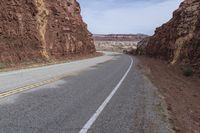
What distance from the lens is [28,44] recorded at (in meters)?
34.9

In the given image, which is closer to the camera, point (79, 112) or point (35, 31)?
point (79, 112)

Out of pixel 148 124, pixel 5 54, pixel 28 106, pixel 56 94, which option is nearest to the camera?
pixel 148 124

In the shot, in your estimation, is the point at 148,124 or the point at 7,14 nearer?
the point at 148,124

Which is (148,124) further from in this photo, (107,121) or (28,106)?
(28,106)

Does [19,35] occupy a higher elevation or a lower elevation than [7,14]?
lower

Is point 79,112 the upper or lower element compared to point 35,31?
lower

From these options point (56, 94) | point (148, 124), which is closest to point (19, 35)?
point (56, 94)

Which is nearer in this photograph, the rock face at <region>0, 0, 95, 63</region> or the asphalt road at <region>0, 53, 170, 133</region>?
the asphalt road at <region>0, 53, 170, 133</region>

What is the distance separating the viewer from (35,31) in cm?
3694

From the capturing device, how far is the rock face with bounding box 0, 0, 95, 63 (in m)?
31.9

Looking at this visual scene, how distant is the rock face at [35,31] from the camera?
31891mm

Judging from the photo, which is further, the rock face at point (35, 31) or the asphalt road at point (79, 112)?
the rock face at point (35, 31)

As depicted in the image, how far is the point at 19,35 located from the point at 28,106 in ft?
85.1

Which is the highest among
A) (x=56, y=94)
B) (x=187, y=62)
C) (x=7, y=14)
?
(x=7, y=14)
